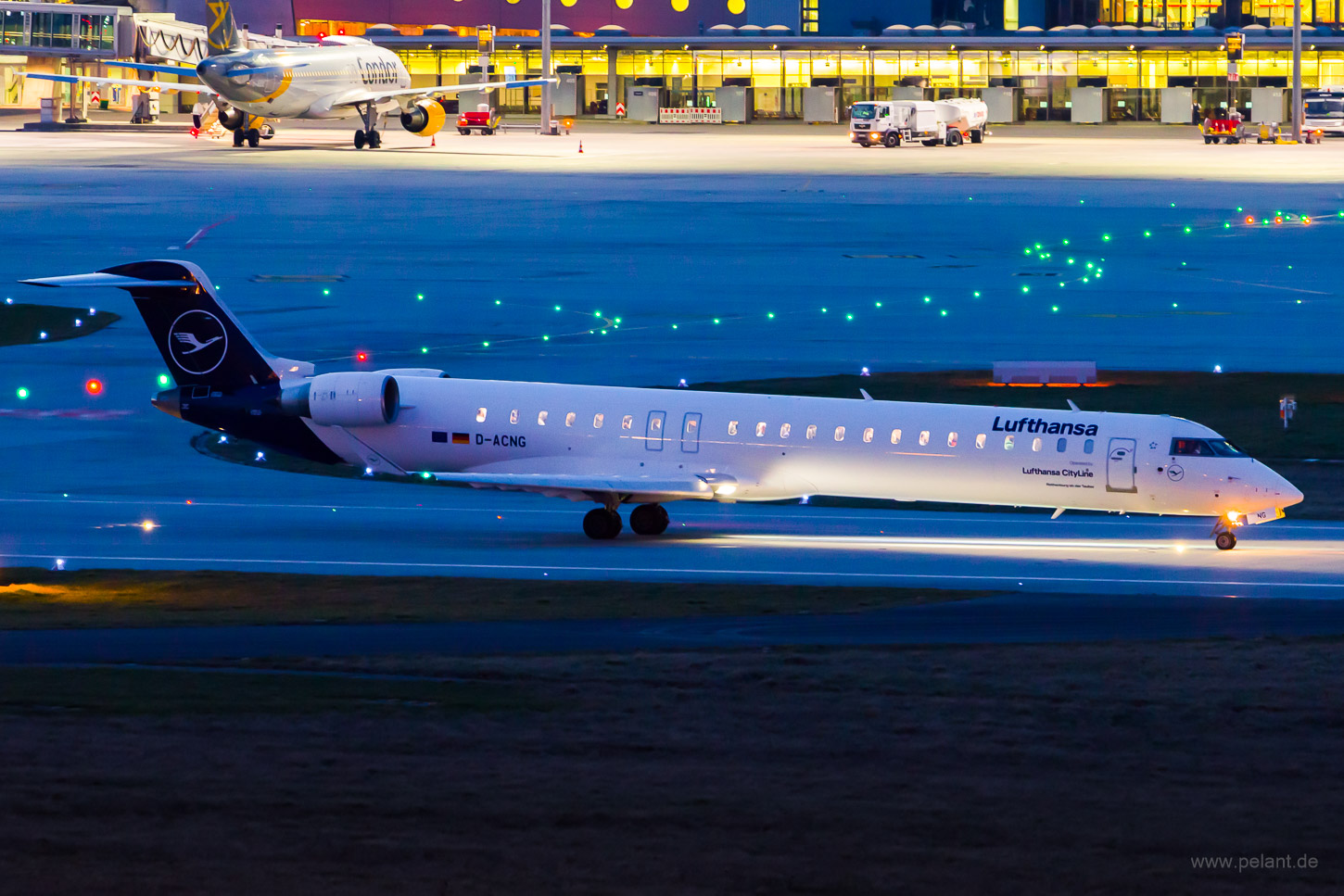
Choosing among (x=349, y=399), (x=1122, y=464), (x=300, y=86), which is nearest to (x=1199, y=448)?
(x=1122, y=464)

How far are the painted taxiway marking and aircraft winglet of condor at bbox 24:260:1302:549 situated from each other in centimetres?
289

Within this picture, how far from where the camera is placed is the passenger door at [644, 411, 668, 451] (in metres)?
42.0

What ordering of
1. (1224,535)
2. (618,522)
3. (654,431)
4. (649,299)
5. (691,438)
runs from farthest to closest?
(649,299) < (618,522) < (654,431) < (691,438) < (1224,535)

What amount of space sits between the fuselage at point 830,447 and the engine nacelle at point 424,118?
111400mm

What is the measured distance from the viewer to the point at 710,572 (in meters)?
38.1

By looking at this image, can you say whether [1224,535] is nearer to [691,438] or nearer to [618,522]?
[691,438]

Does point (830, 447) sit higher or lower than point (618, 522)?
higher

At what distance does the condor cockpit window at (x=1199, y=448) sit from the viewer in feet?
129

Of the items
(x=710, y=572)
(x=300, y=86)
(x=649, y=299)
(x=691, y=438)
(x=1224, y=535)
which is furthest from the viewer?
(x=300, y=86)

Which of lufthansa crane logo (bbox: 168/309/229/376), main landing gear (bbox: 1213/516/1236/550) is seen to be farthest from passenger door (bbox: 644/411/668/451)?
main landing gear (bbox: 1213/516/1236/550)

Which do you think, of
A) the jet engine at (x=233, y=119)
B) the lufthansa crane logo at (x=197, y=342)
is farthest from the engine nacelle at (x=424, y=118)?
the lufthansa crane logo at (x=197, y=342)

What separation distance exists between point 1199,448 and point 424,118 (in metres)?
119

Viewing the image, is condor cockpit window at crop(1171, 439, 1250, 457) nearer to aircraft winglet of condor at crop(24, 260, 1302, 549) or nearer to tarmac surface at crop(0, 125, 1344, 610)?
aircraft winglet of condor at crop(24, 260, 1302, 549)

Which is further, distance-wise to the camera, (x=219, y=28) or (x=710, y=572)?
(x=219, y=28)
